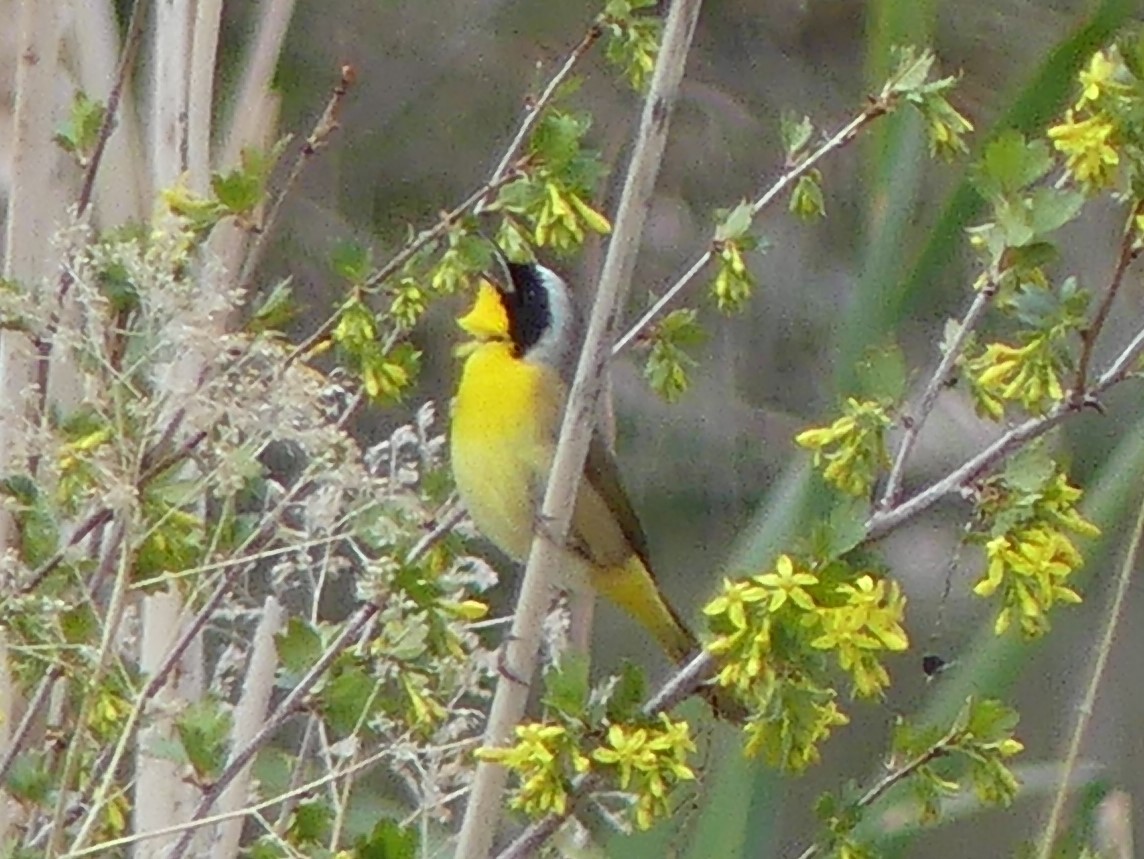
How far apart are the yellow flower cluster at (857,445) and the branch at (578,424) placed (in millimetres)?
87

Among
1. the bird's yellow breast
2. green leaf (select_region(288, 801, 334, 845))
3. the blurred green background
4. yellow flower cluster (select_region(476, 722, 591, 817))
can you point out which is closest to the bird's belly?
the bird's yellow breast

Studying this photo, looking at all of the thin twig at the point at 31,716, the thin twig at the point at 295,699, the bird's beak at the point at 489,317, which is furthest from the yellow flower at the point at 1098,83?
the bird's beak at the point at 489,317

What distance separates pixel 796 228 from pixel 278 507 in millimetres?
1389

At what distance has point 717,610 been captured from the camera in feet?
2.40

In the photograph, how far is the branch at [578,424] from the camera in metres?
0.77

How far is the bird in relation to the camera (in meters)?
1.41

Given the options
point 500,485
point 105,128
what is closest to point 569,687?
point 105,128

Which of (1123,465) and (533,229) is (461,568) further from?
(1123,465)

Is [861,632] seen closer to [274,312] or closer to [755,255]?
[274,312]

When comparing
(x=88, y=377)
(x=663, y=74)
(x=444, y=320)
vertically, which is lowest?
(x=444, y=320)

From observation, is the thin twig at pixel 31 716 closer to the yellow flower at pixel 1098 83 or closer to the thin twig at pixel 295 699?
the thin twig at pixel 295 699

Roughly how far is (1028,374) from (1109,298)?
4 cm

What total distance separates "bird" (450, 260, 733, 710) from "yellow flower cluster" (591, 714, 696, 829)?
0.61 metres

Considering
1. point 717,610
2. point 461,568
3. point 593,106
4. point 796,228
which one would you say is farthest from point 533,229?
point 796,228
